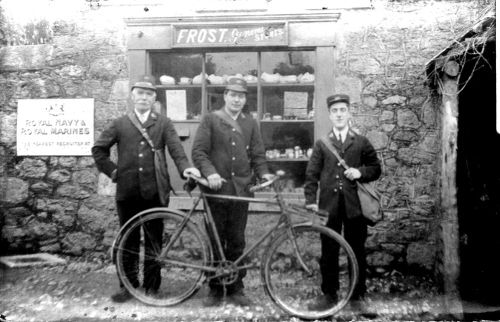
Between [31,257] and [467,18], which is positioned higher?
[467,18]

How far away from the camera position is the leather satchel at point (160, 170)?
11.9 ft

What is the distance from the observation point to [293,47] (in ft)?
13.8

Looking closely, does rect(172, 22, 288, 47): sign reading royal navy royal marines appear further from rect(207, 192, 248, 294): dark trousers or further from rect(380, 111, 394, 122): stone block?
rect(207, 192, 248, 294): dark trousers

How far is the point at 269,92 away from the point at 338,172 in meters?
1.28

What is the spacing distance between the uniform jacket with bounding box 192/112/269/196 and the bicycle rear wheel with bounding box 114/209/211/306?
523mm

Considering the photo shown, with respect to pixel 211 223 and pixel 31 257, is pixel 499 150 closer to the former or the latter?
pixel 211 223

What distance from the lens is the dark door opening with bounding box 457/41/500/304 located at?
12.1 ft

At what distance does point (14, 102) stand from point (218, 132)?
203 cm

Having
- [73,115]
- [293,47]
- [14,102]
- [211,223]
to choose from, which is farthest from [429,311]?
[14,102]

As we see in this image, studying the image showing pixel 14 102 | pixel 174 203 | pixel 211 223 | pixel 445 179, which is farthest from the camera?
pixel 174 203

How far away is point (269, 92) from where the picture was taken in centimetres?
439

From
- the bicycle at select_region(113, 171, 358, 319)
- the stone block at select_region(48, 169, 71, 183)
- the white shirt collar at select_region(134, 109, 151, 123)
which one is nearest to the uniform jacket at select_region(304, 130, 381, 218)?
the bicycle at select_region(113, 171, 358, 319)

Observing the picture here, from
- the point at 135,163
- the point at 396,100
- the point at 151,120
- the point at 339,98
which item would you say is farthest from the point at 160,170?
the point at 396,100

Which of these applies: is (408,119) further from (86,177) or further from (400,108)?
(86,177)
